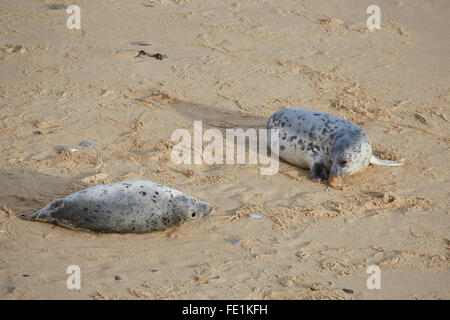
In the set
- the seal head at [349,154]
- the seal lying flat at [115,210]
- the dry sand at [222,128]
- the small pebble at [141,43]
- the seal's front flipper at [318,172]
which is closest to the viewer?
the dry sand at [222,128]

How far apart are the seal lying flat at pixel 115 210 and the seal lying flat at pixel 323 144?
78.1 inches

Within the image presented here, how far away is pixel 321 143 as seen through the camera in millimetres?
6539

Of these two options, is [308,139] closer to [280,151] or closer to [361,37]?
[280,151]

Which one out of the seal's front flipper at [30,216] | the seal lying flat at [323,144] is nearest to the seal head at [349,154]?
the seal lying flat at [323,144]

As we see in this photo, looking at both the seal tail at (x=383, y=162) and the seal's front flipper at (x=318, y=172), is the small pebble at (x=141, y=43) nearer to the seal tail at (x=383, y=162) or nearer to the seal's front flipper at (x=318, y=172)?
the seal's front flipper at (x=318, y=172)

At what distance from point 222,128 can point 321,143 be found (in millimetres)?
1389

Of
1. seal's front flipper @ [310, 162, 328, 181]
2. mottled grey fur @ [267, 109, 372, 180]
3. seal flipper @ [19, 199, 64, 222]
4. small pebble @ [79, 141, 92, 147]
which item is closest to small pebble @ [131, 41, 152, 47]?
small pebble @ [79, 141, 92, 147]

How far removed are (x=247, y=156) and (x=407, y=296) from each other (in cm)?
274

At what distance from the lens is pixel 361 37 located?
32.3 feet

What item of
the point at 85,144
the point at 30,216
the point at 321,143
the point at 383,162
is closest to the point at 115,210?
the point at 30,216

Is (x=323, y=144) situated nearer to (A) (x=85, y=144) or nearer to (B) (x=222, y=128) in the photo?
(B) (x=222, y=128)

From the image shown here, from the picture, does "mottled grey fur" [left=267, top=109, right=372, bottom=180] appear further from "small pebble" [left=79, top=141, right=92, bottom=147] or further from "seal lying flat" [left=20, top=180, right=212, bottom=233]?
"small pebble" [left=79, top=141, right=92, bottom=147]

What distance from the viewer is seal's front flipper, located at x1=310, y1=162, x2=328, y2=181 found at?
639 cm

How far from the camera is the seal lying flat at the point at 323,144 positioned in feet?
20.6
